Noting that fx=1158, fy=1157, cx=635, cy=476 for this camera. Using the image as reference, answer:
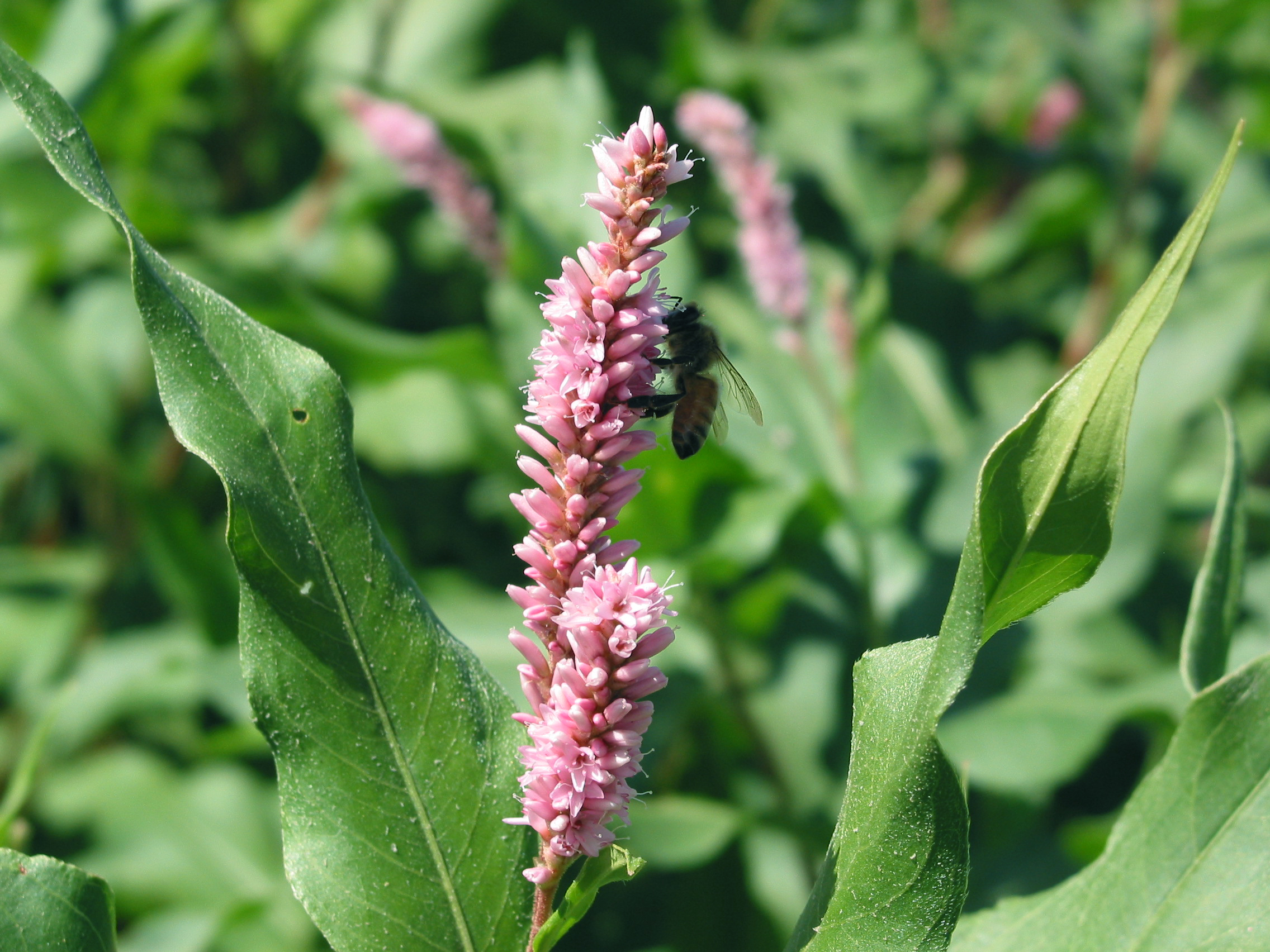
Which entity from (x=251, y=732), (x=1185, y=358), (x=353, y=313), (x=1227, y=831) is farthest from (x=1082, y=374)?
(x=353, y=313)

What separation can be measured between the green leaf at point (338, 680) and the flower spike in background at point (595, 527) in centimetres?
11

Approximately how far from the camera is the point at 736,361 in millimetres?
3338

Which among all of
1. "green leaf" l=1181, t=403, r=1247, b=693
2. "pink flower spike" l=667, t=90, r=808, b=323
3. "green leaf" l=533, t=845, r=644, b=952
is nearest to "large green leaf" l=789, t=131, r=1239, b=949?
"green leaf" l=533, t=845, r=644, b=952

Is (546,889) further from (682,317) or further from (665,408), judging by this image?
(682,317)

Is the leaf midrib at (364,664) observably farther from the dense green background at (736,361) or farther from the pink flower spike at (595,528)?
the dense green background at (736,361)

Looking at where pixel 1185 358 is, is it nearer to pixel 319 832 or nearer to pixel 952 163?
pixel 952 163

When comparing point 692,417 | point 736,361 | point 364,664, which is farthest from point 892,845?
point 736,361

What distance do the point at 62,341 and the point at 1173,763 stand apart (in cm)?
371

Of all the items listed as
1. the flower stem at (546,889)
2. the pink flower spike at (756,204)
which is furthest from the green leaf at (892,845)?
the pink flower spike at (756,204)

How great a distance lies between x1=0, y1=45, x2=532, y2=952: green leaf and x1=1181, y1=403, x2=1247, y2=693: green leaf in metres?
0.80

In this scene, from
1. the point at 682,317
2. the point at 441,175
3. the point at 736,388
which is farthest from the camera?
the point at 441,175

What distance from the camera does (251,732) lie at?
121 inches

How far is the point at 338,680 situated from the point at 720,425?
1.23 meters

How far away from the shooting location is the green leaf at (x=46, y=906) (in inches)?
44.2
